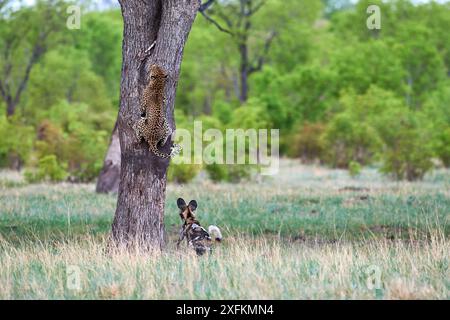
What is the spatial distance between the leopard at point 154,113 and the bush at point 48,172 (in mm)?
11819

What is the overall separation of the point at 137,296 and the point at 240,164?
49.6 ft

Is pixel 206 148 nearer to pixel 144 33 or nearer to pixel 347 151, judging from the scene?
pixel 347 151

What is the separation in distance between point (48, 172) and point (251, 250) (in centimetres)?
1264

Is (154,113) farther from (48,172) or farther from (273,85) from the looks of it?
(273,85)

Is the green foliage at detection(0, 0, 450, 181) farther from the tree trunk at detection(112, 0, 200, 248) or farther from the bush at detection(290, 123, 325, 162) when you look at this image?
the tree trunk at detection(112, 0, 200, 248)

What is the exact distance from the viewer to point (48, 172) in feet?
68.5

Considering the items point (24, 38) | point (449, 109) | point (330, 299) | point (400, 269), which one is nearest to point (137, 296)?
point (330, 299)

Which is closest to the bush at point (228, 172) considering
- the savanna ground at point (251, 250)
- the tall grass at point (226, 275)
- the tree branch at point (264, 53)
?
the savanna ground at point (251, 250)

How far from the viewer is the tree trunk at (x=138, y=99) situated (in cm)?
948

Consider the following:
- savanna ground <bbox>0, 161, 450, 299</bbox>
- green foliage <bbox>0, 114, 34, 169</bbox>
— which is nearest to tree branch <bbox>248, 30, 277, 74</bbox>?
green foliage <bbox>0, 114, 34, 169</bbox>

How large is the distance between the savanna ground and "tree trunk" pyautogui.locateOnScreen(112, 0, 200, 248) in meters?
0.42

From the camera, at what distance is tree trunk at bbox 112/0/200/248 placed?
9.48 m

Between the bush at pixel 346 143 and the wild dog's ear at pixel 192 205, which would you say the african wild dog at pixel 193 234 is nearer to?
the wild dog's ear at pixel 192 205

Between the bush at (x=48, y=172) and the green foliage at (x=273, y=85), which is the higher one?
the green foliage at (x=273, y=85)
